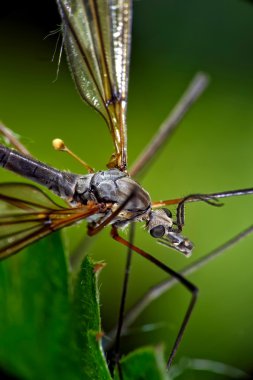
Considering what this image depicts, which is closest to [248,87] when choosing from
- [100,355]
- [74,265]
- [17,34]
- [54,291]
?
[17,34]

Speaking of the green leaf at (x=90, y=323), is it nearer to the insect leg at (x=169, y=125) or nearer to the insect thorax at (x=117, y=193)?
the insect thorax at (x=117, y=193)

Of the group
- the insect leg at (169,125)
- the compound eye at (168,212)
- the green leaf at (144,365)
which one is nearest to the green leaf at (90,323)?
the green leaf at (144,365)

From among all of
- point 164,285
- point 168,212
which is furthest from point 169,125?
point 164,285

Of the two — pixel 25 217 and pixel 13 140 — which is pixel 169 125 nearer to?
pixel 13 140

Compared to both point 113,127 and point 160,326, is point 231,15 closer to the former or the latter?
point 113,127

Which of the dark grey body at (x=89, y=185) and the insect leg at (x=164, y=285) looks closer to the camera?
the dark grey body at (x=89, y=185)

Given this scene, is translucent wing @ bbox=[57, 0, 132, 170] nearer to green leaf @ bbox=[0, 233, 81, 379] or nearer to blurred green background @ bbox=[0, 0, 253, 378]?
blurred green background @ bbox=[0, 0, 253, 378]

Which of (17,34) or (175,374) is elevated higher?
(17,34)
